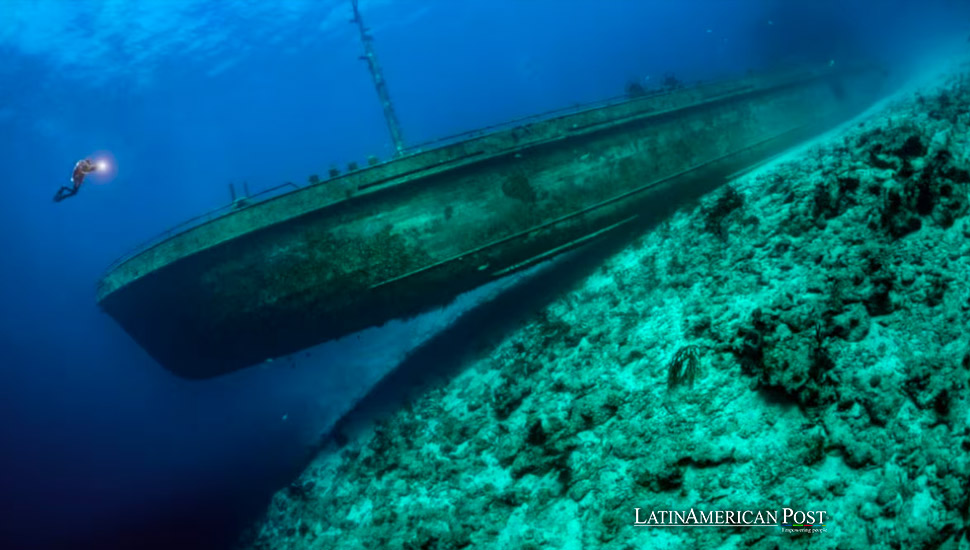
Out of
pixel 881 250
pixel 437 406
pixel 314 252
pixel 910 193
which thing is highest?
pixel 314 252

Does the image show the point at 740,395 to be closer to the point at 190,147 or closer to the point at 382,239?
the point at 382,239

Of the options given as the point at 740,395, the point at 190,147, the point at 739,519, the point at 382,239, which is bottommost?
the point at 739,519

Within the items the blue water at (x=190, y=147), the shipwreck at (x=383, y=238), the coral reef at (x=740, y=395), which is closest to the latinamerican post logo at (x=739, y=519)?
the coral reef at (x=740, y=395)

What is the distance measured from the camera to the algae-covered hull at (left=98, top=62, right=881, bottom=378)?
666 centimetres

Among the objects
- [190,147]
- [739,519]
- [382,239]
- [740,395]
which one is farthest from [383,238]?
[190,147]

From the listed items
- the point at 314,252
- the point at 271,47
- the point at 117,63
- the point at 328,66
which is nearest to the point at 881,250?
the point at 314,252

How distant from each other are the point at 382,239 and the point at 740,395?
516 centimetres

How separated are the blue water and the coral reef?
19.1ft

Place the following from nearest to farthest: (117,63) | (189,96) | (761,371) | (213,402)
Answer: (761,371) → (213,402) → (117,63) → (189,96)

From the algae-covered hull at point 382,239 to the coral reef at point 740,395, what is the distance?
1671 millimetres

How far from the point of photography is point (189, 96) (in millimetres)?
46719

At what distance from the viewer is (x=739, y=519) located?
286 cm

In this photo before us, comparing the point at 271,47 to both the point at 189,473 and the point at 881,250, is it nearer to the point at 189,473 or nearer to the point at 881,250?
the point at 189,473

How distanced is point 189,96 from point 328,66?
1876cm
